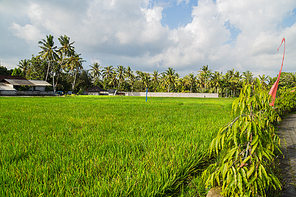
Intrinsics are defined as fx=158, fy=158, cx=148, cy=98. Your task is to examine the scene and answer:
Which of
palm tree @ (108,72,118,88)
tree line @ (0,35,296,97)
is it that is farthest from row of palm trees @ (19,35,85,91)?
palm tree @ (108,72,118,88)

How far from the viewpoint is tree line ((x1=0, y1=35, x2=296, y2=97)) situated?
44562 millimetres

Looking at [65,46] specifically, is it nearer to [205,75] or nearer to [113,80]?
[113,80]

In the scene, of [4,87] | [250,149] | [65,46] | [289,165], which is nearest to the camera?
[250,149]

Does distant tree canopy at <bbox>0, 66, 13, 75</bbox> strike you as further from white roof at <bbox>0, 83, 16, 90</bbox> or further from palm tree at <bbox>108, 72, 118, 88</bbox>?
palm tree at <bbox>108, 72, 118, 88</bbox>

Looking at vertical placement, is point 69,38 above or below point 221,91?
above

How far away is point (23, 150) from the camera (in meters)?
2.54

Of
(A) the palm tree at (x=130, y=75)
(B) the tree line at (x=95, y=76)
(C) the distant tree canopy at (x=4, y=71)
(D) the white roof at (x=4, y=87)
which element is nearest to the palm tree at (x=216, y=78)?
(B) the tree line at (x=95, y=76)

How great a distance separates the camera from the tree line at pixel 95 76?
146 ft

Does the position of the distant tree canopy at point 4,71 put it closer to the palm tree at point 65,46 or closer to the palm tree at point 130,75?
the palm tree at point 65,46

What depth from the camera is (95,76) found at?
66312 millimetres

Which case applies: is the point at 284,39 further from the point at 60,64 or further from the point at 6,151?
the point at 60,64

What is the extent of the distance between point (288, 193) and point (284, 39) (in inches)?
66.4

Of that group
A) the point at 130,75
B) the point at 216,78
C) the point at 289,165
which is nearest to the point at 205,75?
the point at 216,78

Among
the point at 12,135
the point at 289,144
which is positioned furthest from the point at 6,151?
the point at 289,144
